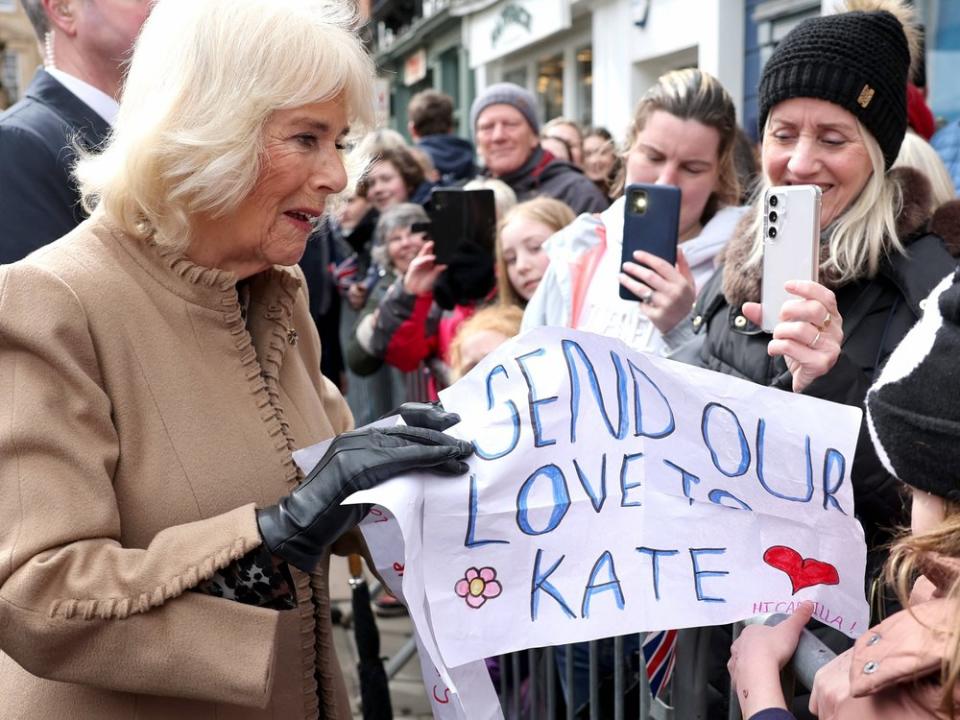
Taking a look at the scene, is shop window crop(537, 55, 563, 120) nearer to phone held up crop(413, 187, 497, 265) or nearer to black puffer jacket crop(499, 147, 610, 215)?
black puffer jacket crop(499, 147, 610, 215)

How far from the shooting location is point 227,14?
1698 millimetres

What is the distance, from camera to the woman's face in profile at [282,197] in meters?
1.77

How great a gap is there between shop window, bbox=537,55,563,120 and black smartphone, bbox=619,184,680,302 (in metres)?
11.5

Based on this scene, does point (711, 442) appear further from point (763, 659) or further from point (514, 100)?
point (514, 100)

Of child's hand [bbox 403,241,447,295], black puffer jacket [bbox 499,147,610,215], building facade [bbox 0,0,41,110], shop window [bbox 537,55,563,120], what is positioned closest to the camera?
child's hand [bbox 403,241,447,295]

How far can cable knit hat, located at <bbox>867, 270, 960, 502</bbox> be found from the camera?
3.78ft

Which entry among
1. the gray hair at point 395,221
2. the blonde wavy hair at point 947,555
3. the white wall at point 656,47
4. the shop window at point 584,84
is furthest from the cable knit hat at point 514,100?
the shop window at point 584,84

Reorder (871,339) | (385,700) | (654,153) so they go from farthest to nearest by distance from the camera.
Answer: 1. (654,153)
2. (385,700)
3. (871,339)

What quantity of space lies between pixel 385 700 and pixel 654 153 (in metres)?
1.68

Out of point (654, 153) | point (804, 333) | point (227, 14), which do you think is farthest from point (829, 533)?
point (654, 153)

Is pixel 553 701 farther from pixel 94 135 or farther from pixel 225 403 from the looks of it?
pixel 94 135

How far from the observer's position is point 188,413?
5.57ft

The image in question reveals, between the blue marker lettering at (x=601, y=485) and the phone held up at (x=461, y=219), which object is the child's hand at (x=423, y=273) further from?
the blue marker lettering at (x=601, y=485)

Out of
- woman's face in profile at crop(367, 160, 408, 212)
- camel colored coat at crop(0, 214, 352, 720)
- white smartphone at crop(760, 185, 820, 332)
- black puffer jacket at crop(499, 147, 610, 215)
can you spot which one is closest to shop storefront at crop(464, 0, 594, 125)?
woman's face in profile at crop(367, 160, 408, 212)
